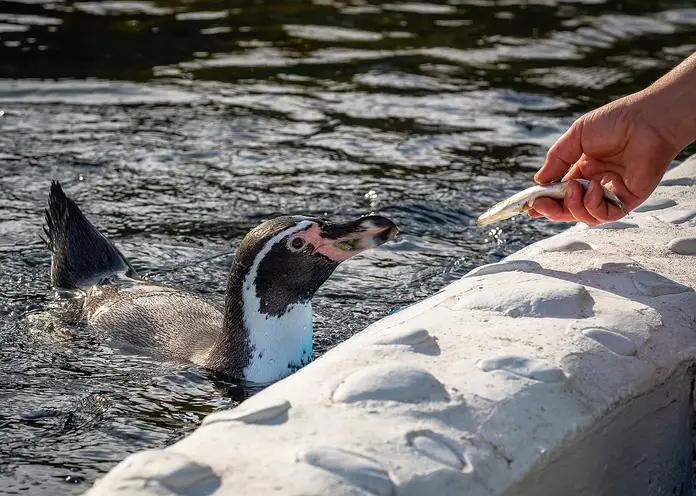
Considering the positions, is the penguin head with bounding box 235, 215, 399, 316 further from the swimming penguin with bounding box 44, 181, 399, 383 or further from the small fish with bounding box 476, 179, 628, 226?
the small fish with bounding box 476, 179, 628, 226

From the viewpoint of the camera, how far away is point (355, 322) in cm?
597

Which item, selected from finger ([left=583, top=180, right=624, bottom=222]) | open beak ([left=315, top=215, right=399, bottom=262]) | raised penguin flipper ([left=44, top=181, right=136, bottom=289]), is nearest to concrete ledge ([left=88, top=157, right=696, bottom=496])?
finger ([left=583, top=180, right=624, bottom=222])

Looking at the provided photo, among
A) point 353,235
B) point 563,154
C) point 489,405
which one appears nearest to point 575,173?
point 563,154

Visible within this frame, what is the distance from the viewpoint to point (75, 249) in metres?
6.38

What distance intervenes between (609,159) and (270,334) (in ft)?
5.84

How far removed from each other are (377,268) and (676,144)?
2766 millimetres

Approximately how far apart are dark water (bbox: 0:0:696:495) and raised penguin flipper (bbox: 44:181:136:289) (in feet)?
0.64

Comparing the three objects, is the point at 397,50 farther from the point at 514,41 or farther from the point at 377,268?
the point at 377,268

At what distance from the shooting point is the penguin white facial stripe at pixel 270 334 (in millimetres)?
5348

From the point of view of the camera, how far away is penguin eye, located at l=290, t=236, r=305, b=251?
5.31m

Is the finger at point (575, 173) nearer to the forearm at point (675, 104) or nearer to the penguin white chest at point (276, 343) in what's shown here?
the forearm at point (675, 104)

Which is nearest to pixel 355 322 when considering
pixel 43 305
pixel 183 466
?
pixel 43 305

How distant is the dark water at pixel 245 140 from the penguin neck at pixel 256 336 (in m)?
0.14

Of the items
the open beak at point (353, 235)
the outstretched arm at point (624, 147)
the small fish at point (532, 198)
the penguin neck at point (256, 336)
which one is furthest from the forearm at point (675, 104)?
the penguin neck at point (256, 336)
